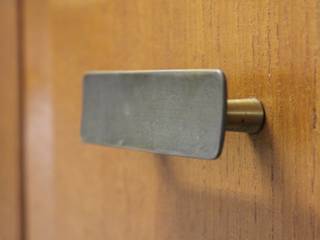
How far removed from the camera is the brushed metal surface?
0.75 feet

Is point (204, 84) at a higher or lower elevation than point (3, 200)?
higher

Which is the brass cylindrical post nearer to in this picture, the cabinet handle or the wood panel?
the cabinet handle

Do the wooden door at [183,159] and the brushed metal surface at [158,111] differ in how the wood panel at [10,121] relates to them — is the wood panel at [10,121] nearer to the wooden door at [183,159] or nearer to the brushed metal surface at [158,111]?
the wooden door at [183,159]

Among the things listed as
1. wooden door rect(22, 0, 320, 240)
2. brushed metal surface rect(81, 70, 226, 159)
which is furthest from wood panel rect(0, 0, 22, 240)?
brushed metal surface rect(81, 70, 226, 159)

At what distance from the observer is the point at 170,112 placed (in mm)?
256

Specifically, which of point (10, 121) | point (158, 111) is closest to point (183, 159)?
point (158, 111)

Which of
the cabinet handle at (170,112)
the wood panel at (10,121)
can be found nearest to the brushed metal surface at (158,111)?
the cabinet handle at (170,112)

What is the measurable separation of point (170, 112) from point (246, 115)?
0.14ft

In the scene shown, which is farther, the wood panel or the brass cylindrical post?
the wood panel

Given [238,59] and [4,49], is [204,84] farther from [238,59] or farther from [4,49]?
[4,49]

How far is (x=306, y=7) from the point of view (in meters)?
0.23

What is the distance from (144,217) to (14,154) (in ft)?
1.03

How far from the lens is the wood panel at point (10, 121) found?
0.60 meters

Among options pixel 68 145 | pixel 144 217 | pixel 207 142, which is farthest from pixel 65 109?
pixel 207 142
